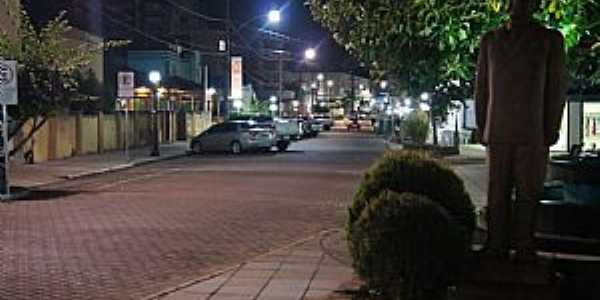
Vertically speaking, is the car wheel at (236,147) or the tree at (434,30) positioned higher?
the tree at (434,30)

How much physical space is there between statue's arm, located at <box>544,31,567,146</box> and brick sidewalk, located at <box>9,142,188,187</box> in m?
19.2

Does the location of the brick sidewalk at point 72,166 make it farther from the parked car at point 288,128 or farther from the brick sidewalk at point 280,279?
the brick sidewalk at point 280,279

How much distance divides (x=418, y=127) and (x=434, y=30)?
3708 centimetres

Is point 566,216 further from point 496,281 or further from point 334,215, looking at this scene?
point 334,215

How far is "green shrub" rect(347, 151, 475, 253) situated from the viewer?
8875 millimetres

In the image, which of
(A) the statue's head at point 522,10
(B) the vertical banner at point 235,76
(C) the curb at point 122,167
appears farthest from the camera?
(B) the vertical banner at point 235,76

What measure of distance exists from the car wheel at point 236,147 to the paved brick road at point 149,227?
586 inches

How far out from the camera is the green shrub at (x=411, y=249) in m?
7.50

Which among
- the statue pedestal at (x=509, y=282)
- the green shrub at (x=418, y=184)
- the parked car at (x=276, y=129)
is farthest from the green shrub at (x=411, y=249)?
the parked car at (x=276, y=129)

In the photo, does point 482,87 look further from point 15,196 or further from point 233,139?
point 233,139

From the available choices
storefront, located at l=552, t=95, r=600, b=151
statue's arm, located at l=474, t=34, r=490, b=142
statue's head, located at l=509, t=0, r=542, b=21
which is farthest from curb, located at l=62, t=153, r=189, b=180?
statue's head, located at l=509, t=0, r=542, b=21

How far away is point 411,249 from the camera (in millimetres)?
7520

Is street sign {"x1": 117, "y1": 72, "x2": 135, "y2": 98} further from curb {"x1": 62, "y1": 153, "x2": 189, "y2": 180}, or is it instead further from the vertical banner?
the vertical banner

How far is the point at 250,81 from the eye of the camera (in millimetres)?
109875
